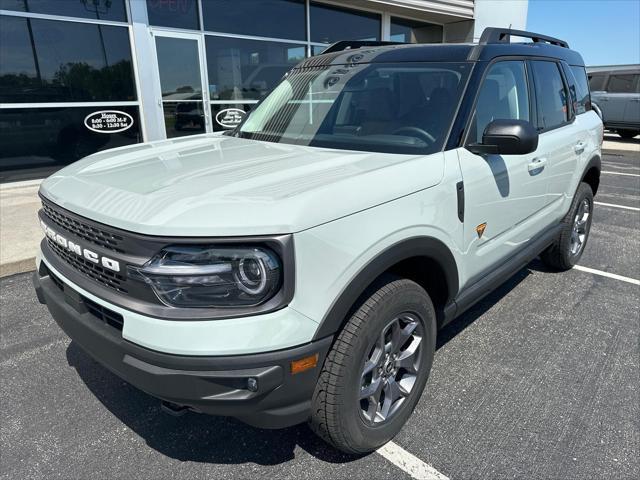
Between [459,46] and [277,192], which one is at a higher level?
[459,46]

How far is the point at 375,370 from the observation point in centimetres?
224

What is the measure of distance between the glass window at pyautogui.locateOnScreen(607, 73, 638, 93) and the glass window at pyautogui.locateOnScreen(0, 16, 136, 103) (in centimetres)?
1555

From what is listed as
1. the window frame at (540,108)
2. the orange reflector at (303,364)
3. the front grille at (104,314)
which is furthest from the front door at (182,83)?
the orange reflector at (303,364)

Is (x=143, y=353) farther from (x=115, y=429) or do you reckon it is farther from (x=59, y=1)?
(x=59, y=1)

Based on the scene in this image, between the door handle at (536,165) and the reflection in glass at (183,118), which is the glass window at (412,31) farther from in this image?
the door handle at (536,165)

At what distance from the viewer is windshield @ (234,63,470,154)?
2.62 metres

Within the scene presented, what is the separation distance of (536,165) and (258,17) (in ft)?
28.9

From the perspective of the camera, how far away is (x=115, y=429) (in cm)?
249

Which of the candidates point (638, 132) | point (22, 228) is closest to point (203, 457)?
point (22, 228)

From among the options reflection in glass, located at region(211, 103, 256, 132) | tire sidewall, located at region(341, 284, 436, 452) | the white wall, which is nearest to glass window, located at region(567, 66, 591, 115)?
tire sidewall, located at region(341, 284, 436, 452)

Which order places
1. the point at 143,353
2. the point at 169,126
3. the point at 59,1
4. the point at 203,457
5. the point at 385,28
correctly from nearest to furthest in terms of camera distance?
the point at 143,353 → the point at 203,457 → the point at 59,1 → the point at 169,126 → the point at 385,28

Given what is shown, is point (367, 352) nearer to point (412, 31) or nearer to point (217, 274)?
point (217, 274)

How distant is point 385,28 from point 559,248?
10.7m

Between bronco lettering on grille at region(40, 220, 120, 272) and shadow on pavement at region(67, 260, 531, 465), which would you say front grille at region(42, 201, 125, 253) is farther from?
shadow on pavement at region(67, 260, 531, 465)
